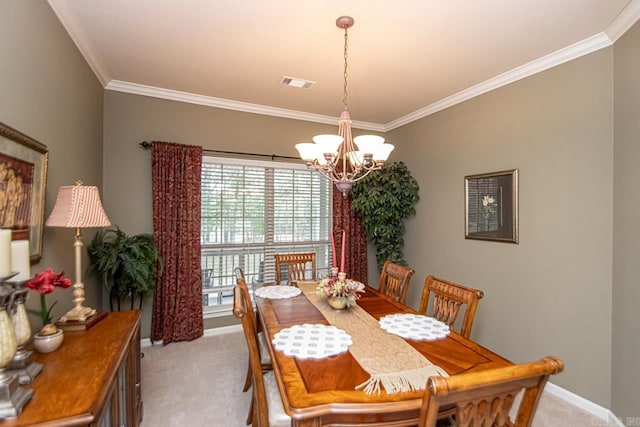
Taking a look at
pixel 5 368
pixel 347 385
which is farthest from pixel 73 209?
pixel 347 385

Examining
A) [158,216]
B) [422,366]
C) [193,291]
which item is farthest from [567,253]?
[158,216]

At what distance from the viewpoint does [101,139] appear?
9.73 feet

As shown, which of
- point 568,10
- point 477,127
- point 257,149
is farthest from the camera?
point 257,149

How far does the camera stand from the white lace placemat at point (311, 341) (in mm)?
1369

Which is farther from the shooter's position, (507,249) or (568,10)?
(507,249)

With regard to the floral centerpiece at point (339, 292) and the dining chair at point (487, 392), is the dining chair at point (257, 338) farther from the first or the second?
the dining chair at point (487, 392)

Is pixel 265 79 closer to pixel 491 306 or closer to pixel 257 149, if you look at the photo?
pixel 257 149

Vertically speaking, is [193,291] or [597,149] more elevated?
[597,149]

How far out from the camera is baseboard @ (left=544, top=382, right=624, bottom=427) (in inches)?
81.9

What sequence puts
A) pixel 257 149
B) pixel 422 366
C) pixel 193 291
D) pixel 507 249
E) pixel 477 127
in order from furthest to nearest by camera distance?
pixel 257 149 < pixel 193 291 < pixel 477 127 < pixel 507 249 < pixel 422 366

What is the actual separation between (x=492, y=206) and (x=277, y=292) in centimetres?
226

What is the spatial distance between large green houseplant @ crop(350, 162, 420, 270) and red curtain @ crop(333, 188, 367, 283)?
0.19 metres

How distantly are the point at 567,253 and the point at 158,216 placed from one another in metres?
3.82

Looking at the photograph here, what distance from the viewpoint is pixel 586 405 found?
223 centimetres
